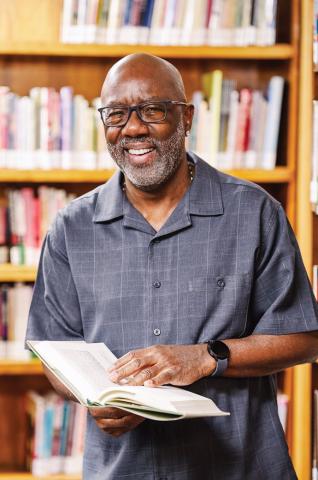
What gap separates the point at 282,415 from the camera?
131 inches

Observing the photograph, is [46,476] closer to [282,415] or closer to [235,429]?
[282,415]

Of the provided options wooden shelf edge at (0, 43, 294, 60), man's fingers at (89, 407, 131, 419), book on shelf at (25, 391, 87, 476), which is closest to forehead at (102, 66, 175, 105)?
man's fingers at (89, 407, 131, 419)

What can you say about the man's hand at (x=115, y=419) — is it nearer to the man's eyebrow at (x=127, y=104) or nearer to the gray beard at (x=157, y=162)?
the gray beard at (x=157, y=162)

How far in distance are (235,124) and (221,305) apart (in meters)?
1.60

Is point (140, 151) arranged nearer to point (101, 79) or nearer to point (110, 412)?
point (110, 412)

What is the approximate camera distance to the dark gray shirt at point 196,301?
5.90ft

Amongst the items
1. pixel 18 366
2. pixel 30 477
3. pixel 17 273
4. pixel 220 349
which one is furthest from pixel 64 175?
pixel 220 349

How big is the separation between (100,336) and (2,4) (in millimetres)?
2022

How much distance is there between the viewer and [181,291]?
6.00ft

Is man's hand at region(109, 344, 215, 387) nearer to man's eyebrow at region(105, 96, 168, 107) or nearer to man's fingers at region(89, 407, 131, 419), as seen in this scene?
man's fingers at region(89, 407, 131, 419)

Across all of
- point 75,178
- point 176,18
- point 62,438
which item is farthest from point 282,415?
point 176,18

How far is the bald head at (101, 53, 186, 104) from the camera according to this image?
1.84 meters

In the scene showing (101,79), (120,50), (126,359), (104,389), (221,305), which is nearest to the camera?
(104,389)

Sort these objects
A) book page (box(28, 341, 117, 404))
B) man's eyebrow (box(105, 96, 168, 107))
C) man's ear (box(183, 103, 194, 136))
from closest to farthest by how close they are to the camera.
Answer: book page (box(28, 341, 117, 404))
man's eyebrow (box(105, 96, 168, 107))
man's ear (box(183, 103, 194, 136))
